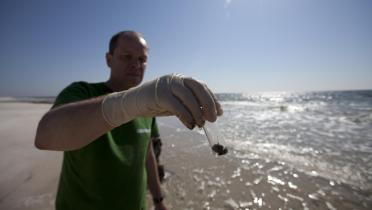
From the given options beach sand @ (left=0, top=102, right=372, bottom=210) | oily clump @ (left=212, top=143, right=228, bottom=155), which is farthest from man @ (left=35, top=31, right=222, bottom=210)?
beach sand @ (left=0, top=102, right=372, bottom=210)

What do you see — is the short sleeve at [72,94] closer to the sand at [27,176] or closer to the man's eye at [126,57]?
the man's eye at [126,57]

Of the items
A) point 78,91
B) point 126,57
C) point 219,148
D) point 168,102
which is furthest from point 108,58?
point 219,148

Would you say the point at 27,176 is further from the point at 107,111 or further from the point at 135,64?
the point at 107,111

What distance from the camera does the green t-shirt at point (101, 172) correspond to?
1614 mm

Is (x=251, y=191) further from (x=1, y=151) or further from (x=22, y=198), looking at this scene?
(x=1, y=151)

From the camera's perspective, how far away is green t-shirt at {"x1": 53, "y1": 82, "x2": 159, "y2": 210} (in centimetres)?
161

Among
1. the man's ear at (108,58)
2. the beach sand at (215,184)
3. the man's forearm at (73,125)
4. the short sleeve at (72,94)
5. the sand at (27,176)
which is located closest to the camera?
the man's forearm at (73,125)

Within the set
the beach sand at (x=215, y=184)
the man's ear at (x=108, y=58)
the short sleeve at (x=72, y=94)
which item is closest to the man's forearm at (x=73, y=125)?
the short sleeve at (x=72, y=94)

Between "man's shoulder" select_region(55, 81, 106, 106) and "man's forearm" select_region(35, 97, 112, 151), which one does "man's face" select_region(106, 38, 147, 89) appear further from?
"man's forearm" select_region(35, 97, 112, 151)

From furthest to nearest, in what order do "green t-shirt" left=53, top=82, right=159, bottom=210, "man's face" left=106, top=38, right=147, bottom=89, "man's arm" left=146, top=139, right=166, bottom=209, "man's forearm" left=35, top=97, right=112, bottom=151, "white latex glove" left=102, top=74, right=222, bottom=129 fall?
"man's arm" left=146, top=139, right=166, bottom=209
"man's face" left=106, top=38, right=147, bottom=89
"green t-shirt" left=53, top=82, right=159, bottom=210
"man's forearm" left=35, top=97, right=112, bottom=151
"white latex glove" left=102, top=74, right=222, bottom=129

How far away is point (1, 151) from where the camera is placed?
619 centimetres

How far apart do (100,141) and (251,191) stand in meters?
3.75

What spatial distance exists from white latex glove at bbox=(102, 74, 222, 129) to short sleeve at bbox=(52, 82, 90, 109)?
1.34 feet

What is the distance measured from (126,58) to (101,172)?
3.53ft
